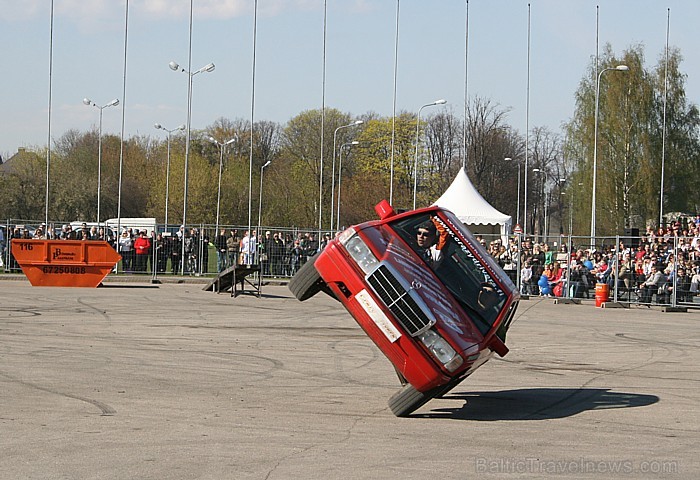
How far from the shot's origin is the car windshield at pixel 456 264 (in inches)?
395

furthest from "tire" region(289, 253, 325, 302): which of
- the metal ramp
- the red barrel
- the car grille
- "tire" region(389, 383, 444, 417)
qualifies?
the red barrel

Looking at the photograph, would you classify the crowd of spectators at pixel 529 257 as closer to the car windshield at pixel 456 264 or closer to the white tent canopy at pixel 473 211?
the white tent canopy at pixel 473 211

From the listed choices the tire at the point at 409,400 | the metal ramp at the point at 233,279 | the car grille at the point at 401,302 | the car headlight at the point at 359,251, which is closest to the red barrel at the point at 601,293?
the metal ramp at the point at 233,279

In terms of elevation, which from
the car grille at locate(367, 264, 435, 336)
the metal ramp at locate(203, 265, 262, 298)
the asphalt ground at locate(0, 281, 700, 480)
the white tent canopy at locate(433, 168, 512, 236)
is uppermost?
the white tent canopy at locate(433, 168, 512, 236)

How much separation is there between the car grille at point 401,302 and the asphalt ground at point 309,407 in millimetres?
978

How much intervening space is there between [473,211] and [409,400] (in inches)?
1309

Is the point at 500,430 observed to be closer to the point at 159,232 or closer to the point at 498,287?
the point at 498,287

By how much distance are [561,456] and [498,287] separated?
2513 millimetres

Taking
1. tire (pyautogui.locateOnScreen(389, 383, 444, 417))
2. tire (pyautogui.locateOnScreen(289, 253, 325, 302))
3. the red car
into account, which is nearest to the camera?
the red car

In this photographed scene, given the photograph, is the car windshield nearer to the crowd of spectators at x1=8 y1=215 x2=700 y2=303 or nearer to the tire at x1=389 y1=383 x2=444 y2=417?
the tire at x1=389 y1=383 x2=444 y2=417

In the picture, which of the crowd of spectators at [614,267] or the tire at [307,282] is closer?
the tire at [307,282]

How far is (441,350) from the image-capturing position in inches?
372

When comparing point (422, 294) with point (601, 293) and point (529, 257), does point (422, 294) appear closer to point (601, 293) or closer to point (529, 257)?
point (601, 293)

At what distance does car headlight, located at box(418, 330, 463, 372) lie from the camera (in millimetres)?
9383
